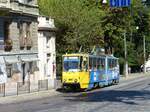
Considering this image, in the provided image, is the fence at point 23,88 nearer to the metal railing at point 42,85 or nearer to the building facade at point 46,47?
the metal railing at point 42,85

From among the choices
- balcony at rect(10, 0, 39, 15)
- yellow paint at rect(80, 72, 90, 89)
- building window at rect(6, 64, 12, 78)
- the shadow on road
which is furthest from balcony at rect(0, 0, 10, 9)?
the shadow on road

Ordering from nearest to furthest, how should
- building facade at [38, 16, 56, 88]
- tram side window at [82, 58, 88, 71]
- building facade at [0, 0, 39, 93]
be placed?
tram side window at [82, 58, 88, 71], building facade at [0, 0, 39, 93], building facade at [38, 16, 56, 88]

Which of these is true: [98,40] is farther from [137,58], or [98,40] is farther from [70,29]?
[137,58]

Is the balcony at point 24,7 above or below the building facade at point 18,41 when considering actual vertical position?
above

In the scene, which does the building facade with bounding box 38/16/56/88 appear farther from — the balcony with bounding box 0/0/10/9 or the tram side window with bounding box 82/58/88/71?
the tram side window with bounding box 82/58/88/71

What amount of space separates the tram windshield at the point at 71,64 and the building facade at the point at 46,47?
13561 millimetres

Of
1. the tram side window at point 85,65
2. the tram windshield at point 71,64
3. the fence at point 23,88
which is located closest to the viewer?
the fence at point 23,88

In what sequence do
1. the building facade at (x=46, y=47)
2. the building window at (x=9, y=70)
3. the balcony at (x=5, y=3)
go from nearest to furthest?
1. the balcony at (x=5, y=3)
2. the building window at (x=9, y=70)
3. the building facade at (x=46, y=47)

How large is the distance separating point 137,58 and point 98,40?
1139 inches

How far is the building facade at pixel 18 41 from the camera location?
48.1m

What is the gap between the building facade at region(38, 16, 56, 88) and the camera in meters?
58.5

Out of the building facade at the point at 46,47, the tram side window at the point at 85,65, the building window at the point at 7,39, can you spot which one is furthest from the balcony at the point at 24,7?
the tram side window at the point at 85,65

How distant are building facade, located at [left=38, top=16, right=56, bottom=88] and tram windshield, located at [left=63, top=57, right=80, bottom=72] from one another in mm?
13561

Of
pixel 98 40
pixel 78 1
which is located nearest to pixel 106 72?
pixel 78 1
